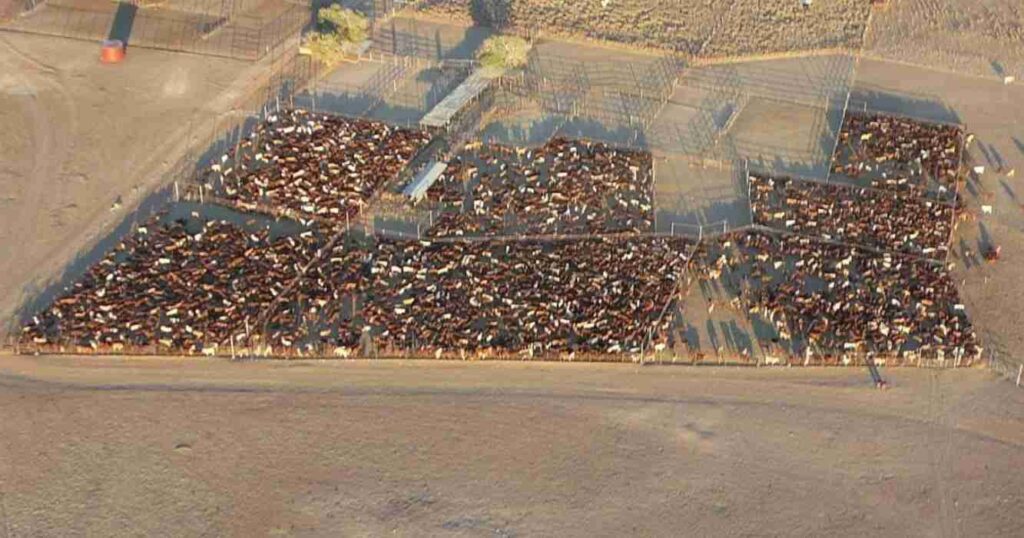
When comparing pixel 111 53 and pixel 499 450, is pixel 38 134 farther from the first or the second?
pixel 499 450

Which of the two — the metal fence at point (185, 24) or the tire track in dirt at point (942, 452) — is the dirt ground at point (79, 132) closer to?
the metal fence at point (185, 24)

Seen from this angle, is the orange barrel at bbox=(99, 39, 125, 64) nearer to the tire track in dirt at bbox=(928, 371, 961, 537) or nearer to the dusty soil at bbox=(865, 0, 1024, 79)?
the dusty soil at bbox=(865, 0, 1024, 79)

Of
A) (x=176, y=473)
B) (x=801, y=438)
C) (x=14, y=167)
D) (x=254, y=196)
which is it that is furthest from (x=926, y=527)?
(x=14, y=167)

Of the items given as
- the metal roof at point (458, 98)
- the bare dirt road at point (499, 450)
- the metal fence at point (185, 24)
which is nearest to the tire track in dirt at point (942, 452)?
the bare dirt road at point (499, 450)

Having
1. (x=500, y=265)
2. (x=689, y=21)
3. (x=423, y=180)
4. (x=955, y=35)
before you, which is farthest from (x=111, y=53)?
(x=955, y=35)

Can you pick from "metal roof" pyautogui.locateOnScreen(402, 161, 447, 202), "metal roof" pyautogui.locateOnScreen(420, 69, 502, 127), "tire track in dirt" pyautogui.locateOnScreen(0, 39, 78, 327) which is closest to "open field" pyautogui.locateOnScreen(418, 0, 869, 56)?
"metal roof" pyautogui.locateOnScreen(420, 69, 502, 127)
